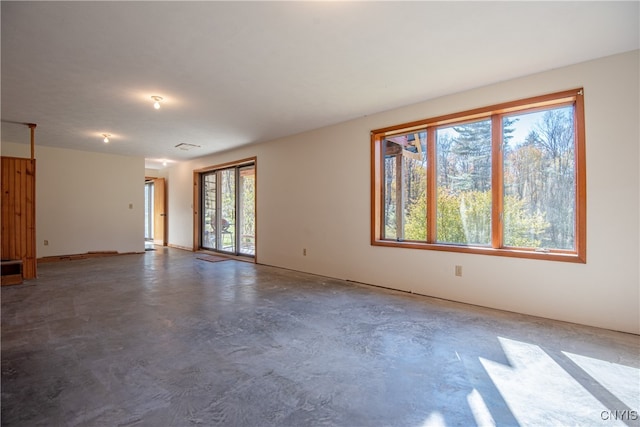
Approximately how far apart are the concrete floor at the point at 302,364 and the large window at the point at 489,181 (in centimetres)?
86

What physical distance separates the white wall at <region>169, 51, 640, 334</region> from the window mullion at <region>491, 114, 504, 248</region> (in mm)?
227

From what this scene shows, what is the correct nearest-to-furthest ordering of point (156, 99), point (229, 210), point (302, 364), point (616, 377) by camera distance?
point (616, 377) < point (302, 364) < point (156, 99) < point (229, 210)

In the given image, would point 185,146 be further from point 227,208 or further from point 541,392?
point 541,392

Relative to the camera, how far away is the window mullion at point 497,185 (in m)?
3.50

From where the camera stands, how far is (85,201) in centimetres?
721

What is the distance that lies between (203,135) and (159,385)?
4.77 meters

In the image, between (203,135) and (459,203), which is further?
(203,135)

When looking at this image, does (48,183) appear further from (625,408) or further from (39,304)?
(625,408)

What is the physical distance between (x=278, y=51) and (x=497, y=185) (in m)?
2.78

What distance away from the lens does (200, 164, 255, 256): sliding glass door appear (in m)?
7.14

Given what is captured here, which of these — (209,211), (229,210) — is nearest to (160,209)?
(209,211)

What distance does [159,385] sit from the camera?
6.30 feet

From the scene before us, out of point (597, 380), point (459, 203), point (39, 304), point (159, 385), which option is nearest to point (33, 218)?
point (39, 304)

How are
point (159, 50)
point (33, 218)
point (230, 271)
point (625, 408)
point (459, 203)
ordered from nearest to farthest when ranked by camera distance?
A: 1. point (625, 408)
2. point (159, 50)
3. point (459, 203)
4. point (33, 218)
5. point (230, 271)
